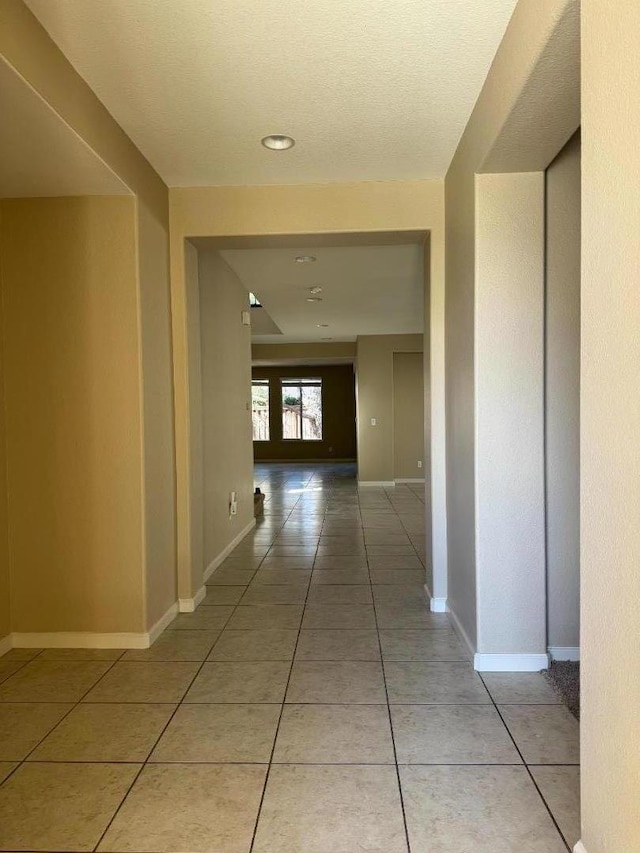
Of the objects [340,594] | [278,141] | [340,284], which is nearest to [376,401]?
[340,284]

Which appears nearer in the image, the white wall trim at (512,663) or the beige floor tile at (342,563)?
the white wall trim at (512,663)

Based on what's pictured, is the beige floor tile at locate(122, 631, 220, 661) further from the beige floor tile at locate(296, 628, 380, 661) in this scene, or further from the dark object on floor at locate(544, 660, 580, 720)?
the dark object on floor at locate(544, 660, 580, 720)

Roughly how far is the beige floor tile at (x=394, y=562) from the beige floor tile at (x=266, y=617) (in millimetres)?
1168

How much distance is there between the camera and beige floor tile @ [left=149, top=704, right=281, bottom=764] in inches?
83.4

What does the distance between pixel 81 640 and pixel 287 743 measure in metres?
1.52

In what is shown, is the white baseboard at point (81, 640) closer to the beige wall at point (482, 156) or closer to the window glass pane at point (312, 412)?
the beige wall at point (482, 156)

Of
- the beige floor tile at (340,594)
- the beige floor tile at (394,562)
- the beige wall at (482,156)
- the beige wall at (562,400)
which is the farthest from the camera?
the beige floor tile at (394,562)

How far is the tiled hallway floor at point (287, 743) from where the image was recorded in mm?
1736

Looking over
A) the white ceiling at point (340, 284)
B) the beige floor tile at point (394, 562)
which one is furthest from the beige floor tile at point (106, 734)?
the white ceiling at point (340, 284)

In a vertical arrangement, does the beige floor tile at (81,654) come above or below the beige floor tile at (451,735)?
below

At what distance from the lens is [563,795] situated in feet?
6.15

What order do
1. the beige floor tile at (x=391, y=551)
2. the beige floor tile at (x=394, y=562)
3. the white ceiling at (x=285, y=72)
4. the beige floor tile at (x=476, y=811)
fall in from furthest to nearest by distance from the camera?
the beige floor tile at (x=391, y=551), the beige floor tile at (x=394, y=562), the white ceiling at (x=285, y=72), the beige floor tile at (x=476, y=811)

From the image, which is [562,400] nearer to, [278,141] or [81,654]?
[278,141]

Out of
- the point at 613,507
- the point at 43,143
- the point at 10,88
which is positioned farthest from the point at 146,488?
the point at 613,507
